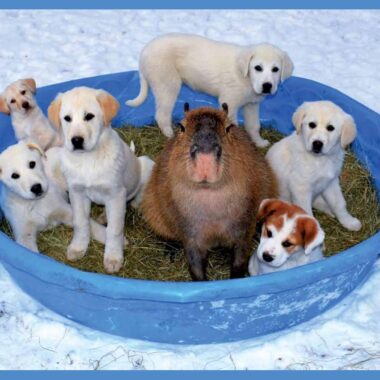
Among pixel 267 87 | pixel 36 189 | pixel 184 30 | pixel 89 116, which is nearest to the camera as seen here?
pixel 89 116

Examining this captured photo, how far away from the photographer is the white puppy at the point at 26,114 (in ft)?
16.9

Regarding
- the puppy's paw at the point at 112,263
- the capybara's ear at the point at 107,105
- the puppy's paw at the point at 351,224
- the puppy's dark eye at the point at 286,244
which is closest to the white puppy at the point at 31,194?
the puppy's paw at the point at 112,263

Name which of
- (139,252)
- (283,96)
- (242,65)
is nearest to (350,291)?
(139,252)

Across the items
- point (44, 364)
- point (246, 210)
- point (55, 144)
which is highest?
point (246, 210)

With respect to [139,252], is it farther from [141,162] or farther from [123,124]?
[123,124]

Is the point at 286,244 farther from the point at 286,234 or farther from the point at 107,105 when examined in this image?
the point at 107,105

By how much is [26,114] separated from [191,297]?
211cm

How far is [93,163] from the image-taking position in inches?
174

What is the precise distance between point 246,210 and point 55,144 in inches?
68.7

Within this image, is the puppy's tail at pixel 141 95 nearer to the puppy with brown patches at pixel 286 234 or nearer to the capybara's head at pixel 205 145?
the capybara's head at pixel 205 145

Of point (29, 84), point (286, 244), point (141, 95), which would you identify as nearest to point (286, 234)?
point (286, 244)

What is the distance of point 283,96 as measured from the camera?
6.23 m

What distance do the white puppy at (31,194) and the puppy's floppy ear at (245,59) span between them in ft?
4.61

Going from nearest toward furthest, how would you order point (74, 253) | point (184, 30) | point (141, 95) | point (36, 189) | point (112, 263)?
point (36, 189) → point (112, 263) → point (74, 253) → point (141, 95) → point (184, 30)
